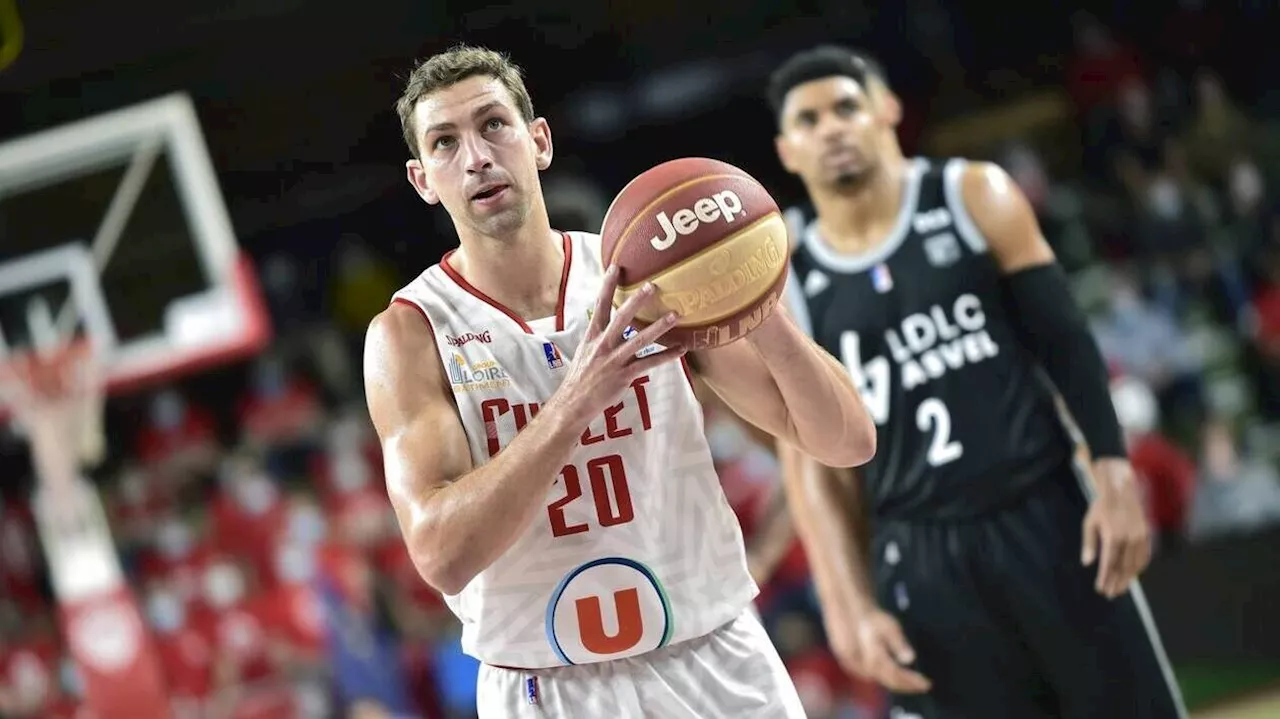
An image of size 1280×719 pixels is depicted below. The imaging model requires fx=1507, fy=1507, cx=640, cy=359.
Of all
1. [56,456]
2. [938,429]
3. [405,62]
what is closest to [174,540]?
[56,456]

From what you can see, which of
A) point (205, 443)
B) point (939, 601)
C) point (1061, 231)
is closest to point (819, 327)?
point (939, 601)

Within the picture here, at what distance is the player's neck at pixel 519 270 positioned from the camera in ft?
9.80

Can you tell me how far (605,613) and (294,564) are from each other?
9043 mm

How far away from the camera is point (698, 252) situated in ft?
8.79

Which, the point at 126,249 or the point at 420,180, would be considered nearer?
the point at 420,180

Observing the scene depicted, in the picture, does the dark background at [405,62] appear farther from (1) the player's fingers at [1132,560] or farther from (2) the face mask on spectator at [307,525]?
(1) the player's fingers at [1132,560]

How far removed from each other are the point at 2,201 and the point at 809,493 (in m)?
6.82

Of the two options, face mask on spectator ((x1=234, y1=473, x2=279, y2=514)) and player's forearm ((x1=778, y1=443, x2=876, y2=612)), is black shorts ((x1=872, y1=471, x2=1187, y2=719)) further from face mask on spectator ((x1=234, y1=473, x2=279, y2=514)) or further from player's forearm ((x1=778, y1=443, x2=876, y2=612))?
face mask on spectator ((x1=234, y1=473, x2=279, y2=514))

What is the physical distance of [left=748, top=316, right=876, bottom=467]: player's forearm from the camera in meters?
2.86

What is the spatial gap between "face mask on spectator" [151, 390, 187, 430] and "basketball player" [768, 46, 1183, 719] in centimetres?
1025

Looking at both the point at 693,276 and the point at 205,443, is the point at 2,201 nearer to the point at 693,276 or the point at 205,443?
the point at 205,443

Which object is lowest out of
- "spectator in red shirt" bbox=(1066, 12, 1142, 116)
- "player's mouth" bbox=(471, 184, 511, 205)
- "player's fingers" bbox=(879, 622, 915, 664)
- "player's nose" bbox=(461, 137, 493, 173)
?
"player's fingers" bbox=(879, 622, 915, 664)

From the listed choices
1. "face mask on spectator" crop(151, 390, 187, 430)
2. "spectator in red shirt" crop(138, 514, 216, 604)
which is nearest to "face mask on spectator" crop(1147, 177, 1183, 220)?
"spectator in red shirt" crop(138, 514, 216, 604)

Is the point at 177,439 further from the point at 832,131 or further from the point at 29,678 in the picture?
the point at 832,131
